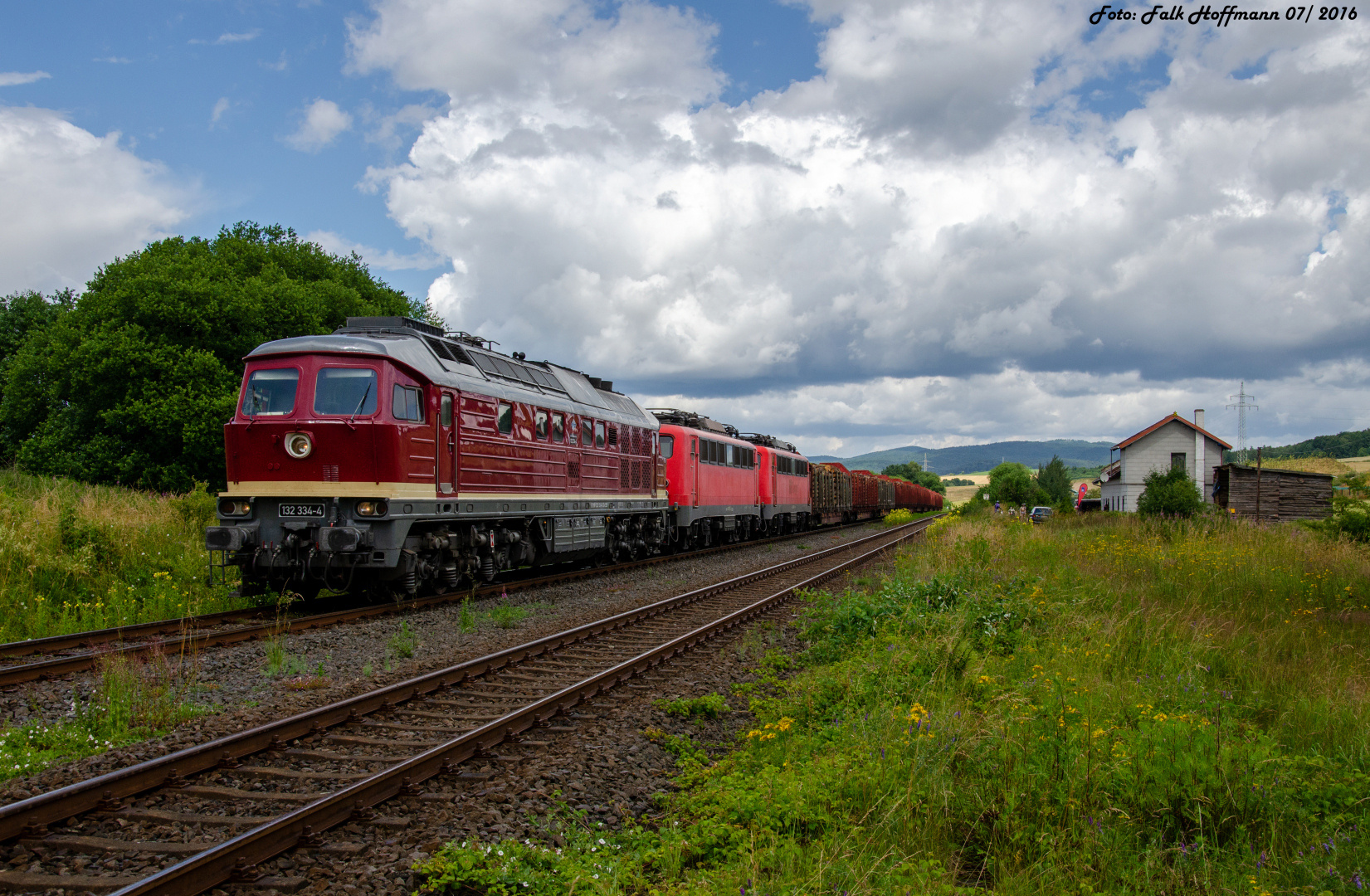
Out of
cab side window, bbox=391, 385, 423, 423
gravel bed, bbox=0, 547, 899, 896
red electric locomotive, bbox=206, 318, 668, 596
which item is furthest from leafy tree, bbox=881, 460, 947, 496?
gravel bed, bbox=0, 547, 899, 896

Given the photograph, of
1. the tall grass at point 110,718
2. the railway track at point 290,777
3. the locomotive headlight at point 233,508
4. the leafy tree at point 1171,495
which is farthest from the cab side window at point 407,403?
the leafy tree at point 1171,495

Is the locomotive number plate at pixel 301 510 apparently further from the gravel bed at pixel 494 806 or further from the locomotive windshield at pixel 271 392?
the gravel bed at pixel 494 806

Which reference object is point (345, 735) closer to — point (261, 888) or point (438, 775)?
point (438, 775)

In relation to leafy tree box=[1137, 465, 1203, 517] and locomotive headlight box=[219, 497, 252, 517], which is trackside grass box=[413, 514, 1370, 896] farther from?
leafy tree box=[1137, 465, 1203, 517]

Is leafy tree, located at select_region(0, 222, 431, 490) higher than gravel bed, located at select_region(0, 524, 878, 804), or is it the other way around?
leafy tree, located at select_region(0, 222, 431, 490)

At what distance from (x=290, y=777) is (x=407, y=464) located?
679 cm

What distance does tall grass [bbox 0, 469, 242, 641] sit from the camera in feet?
36.3

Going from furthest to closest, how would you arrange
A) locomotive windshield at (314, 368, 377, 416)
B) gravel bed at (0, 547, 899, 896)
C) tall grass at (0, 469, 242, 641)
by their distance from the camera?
locomotive windshield at (314, 368, 377, 416), tall grass at (0, 469, 242, 641), gravel bed at (0, 547, 899, 896)

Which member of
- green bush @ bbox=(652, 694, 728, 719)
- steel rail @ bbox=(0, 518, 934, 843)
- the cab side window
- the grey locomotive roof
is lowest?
green bush @ bbox=(652, 694, 728, 719)

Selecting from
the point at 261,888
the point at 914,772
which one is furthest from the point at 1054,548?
the point at 261,888

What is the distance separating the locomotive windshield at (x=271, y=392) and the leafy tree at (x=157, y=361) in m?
22.2

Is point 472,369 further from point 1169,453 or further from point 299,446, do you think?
point 1169,453

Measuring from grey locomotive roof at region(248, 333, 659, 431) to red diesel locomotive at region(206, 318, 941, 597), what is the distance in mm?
36

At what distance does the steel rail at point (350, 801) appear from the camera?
12.9 feet
